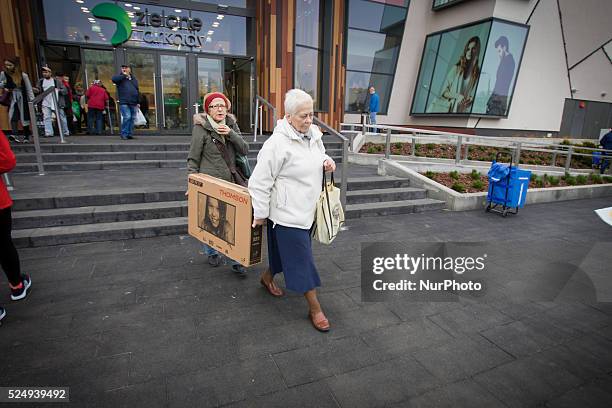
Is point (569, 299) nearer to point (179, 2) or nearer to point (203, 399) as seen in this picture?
point (203, 399)

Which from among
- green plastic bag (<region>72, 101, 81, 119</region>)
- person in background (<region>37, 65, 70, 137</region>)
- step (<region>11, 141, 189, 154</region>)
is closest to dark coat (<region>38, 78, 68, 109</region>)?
person in background (<region>37, 65, 70, 137</region>)

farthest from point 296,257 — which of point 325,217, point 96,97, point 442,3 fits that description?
point 442,3

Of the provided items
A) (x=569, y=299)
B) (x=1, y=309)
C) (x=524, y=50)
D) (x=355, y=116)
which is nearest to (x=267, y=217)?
(x=1, y=309)

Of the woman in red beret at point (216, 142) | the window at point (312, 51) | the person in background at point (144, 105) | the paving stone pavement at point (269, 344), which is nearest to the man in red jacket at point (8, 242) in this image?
the paving stone pavement at point (269, 344)

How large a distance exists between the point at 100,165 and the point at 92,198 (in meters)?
2.57

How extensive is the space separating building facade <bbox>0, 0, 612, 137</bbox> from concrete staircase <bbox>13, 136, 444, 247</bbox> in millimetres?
4097

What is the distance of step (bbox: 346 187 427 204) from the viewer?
22.3ft

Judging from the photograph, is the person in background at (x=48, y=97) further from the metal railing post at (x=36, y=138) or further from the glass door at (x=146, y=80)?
the metal railing post at (x=36, y=138)

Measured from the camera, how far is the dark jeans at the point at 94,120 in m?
10.6

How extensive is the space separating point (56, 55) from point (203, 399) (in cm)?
1249

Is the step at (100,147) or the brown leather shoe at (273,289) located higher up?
the step at (100,147)

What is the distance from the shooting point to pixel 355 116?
1658 centimetres

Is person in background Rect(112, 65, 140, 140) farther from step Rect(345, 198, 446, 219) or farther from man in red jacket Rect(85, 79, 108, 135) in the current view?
step Rect(345, 198, 446, 219)

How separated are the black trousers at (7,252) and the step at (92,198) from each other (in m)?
2.23
